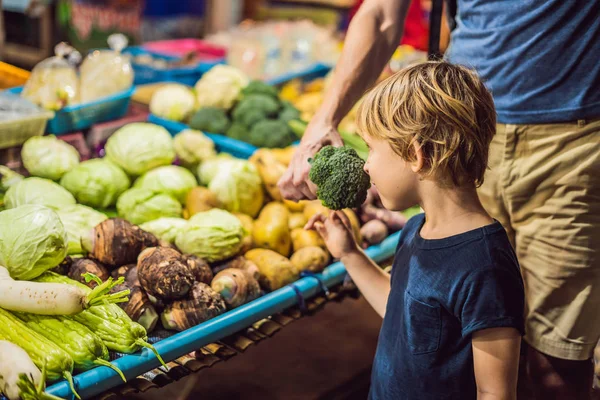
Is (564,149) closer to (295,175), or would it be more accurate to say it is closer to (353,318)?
(295,175)

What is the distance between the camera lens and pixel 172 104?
338cm

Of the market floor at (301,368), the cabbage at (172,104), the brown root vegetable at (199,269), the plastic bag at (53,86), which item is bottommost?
the market floor at (301,368)

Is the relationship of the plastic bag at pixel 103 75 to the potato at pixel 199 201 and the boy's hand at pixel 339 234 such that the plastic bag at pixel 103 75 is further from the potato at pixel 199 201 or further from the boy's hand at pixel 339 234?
the boy's hand at pixel 339 234

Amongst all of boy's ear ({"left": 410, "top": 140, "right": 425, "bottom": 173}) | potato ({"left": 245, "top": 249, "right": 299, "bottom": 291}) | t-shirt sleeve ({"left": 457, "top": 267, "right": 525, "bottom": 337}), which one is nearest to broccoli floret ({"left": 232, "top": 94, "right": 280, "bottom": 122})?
potato ({"left": 245, "top": 249, "right": 299, "bottom": 291})

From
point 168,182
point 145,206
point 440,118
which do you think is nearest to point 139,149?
point 168,182

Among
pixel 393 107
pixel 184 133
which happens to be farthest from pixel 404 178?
pixel 184 133

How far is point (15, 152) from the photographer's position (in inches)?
100.0

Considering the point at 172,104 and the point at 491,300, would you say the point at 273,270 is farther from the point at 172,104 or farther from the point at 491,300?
the point at 172,104

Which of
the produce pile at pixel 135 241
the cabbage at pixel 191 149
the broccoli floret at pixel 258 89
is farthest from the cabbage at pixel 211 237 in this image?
the broccoli floret at pixel 258 89

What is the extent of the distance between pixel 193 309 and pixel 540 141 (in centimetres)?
116

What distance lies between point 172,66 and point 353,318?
6.88ft

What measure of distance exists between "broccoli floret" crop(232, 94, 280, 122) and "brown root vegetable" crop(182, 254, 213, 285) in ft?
4.75

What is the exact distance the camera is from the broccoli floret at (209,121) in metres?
3.22

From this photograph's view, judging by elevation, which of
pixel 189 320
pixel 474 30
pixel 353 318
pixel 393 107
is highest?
pixel 474 30
